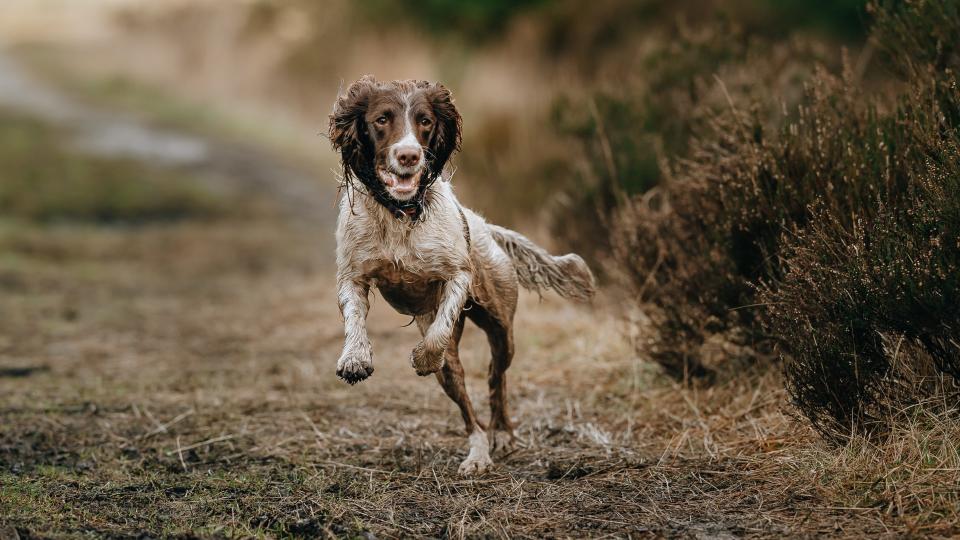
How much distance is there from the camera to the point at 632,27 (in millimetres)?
12961

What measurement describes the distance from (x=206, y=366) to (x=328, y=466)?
8.20ft

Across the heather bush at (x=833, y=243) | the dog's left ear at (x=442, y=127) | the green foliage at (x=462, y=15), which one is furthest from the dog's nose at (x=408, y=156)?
the green foliage at (x=462, y=15)

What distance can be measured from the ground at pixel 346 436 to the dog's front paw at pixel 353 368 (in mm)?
513

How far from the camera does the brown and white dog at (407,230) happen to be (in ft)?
11.9

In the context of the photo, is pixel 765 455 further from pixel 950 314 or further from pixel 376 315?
pixel 376 315

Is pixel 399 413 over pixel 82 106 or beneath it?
beneath

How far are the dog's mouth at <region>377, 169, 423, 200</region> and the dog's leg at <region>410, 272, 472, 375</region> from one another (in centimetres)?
45

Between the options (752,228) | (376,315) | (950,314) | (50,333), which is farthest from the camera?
(376,315)

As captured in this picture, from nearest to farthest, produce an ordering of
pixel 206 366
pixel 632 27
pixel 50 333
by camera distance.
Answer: pixel 206 366
pixel 50 333
pixel 632 27

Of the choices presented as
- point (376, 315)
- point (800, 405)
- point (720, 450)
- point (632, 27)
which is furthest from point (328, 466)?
point (632, 27)

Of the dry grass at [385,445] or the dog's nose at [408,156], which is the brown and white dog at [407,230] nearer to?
the dog's nose at [408,156]

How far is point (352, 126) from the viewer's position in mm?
3705

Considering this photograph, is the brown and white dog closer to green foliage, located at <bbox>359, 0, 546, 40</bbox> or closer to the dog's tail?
the dog's tail

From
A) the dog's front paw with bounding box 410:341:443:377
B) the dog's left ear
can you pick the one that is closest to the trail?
the dog's left ear
